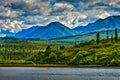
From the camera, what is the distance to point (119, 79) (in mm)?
146625

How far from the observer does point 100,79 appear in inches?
5817

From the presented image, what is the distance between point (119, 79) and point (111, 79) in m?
3.03

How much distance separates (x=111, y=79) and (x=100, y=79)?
166 inches

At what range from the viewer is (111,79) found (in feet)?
481

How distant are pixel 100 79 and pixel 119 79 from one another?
717 cm
